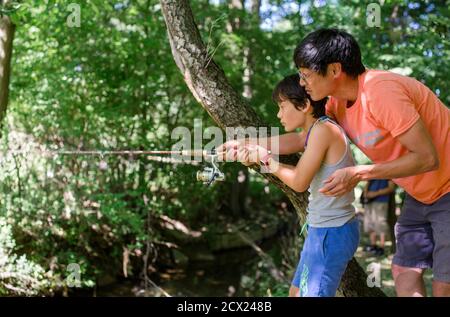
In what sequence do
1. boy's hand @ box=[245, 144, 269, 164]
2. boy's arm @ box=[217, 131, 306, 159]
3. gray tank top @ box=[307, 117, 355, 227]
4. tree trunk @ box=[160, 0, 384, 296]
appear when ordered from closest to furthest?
gray tank top @ box=[307, 117, 355, 227], boy's hand @ box=[245, 144, 269, 164], boy's arm @ box=[217, 131, 306, 159], tree trunk @ box=[160, 0, 384, 296]

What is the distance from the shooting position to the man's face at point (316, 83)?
1984 millimetres

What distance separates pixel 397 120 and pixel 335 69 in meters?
0.36

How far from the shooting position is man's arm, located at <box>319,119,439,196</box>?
1783 mm

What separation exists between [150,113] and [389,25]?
3.11 m

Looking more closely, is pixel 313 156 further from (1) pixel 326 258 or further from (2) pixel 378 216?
(2) pixel 378 216

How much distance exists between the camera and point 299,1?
4875 mm

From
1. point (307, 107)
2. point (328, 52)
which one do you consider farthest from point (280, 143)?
point (328, 52)

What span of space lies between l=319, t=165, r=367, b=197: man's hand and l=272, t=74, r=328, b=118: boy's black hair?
36cm

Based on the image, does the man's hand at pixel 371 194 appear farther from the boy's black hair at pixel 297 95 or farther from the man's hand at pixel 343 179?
the man's hand at pixel 343 179

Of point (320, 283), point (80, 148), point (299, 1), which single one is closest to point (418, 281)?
point (320, 283)

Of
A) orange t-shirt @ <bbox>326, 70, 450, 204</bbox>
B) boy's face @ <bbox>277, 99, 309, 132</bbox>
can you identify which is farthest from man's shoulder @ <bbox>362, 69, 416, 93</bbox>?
boy's face @ <bbox>277, 99, 309, 132</bbox>

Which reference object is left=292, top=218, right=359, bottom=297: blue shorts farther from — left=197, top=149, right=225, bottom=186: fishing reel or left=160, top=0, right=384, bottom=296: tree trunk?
left=160, top=0, right=384, bottom=296: tree trunk

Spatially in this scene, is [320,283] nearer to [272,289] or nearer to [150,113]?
[272,289]

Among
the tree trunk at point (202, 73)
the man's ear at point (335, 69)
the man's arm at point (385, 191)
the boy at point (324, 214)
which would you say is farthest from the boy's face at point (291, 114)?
the man's arm at point (385, 191)
